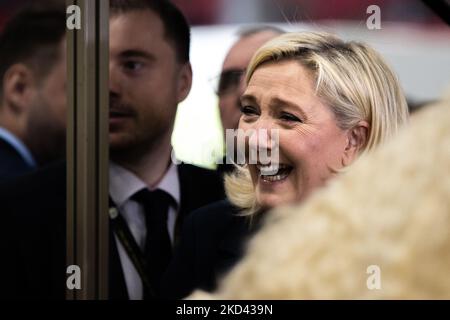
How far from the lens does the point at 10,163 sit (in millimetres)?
2752

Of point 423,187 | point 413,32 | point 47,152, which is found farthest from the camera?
point 47,152

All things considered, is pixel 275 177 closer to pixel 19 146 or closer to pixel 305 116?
pixel 305 116

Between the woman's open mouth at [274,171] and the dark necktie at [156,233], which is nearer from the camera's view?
the woman's open mouth at [274,171]

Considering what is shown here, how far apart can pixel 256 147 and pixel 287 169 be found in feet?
0.39

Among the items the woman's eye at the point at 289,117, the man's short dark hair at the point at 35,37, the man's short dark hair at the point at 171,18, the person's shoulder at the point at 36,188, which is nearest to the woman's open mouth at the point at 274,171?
the woman's eye at the point at 289,117

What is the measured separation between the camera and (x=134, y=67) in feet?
8.80

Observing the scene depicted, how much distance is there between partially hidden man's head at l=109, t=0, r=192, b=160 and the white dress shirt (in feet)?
0.40

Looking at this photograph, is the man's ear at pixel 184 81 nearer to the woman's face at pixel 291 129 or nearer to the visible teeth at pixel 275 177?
the woman's face at pixel 291 129

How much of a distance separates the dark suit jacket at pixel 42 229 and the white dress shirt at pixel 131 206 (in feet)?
0.07

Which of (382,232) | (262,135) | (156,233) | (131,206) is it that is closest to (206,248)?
(156,233)

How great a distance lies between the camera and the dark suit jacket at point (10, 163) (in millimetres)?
2742

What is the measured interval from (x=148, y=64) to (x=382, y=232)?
5.97 feet

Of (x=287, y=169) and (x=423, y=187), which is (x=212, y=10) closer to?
(x=287, y=169)

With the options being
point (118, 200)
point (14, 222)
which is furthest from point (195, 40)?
point (14, 222)
